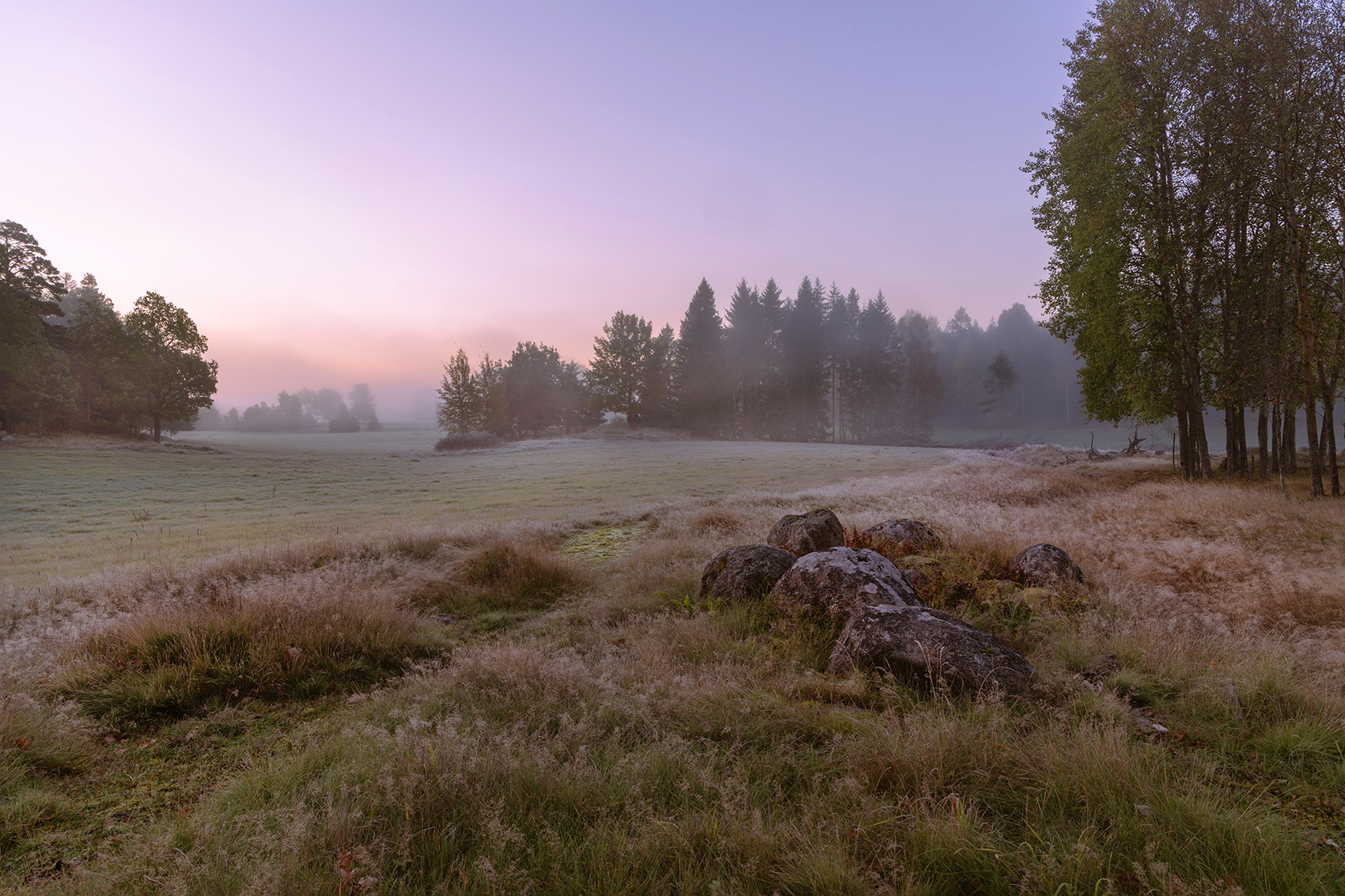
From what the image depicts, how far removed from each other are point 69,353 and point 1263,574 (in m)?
61.3

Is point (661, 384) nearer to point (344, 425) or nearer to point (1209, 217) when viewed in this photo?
point (1209, 217)

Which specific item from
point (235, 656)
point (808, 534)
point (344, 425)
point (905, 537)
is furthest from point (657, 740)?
point (344, 425)

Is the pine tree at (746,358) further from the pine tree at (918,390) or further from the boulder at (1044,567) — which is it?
the boulder at (1044,567)

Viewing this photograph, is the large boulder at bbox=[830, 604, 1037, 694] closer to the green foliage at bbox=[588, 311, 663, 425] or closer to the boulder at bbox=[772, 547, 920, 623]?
the boulder at bbox=[772, 547, 920, 623]

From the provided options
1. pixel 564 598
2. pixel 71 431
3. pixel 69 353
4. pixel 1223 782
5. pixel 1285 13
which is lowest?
pixel 564 598

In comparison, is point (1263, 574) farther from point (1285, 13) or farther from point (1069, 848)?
point (1285, 13)

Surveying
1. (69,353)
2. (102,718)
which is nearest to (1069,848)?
(102,718)

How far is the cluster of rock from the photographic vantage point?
4121 millimetres

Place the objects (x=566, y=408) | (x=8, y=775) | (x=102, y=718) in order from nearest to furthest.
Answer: (x=8, y=775), (x=102, y=718), (x=566, y=408)

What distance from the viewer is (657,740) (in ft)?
11.5

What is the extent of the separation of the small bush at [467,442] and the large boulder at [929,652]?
5258cm

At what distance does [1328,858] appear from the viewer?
7.66ft

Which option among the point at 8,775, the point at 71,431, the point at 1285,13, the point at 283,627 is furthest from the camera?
the point at 71,431

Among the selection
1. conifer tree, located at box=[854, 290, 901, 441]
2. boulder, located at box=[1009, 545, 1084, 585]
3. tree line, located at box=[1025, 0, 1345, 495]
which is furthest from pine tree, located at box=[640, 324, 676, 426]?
boulder, located at box=[1009, 545, 1084, 585]
